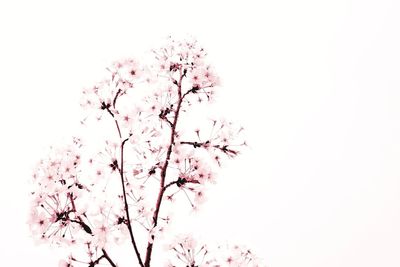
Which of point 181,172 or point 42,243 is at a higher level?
point 181,172

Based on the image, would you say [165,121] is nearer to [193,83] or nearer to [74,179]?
[193,83]

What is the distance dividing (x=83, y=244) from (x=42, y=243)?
0.18 metres

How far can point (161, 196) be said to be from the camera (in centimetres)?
240

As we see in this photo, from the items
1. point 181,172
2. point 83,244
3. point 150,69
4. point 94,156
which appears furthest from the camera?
point 150,69

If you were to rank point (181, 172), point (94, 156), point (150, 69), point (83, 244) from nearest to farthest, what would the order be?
point (83, 244) → point (94, 156) → point (181, 172) → point (150, 69)

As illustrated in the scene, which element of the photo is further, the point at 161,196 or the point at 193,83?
the point at 193,83

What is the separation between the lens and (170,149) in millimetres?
2426

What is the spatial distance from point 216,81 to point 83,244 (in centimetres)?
109

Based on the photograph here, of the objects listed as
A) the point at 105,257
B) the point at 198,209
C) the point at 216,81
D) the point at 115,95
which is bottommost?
the point at 105,257

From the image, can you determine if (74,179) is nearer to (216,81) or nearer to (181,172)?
(181,172)

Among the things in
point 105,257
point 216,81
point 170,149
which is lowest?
point 105,257

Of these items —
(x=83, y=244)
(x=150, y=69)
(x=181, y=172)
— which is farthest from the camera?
(x=150, y=69)

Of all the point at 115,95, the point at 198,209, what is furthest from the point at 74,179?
the point at 198,209

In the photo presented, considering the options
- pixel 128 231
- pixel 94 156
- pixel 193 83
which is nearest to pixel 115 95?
pixel 94 156
